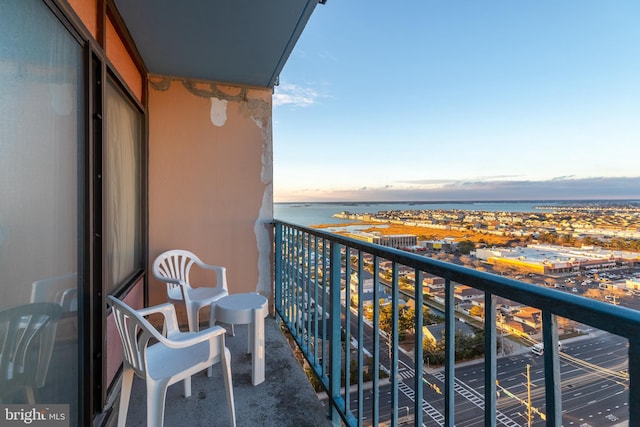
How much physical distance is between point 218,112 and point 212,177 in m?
0.74

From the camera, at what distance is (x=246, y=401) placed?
1835 millimetres

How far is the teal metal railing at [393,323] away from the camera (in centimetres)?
54

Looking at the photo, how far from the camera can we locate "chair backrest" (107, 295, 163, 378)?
123 centimetres

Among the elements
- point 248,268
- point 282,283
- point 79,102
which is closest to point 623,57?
point 282,283

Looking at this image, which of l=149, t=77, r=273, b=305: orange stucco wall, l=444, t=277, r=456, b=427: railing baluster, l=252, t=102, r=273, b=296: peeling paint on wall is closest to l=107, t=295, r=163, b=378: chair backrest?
l=444, t=277, r=456, b=427: railing baluster

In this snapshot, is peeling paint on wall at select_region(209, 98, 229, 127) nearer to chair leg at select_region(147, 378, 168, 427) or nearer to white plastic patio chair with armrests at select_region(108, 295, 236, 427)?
white plastic patio chair with armrests at select_region(108, 295, 236, 427)

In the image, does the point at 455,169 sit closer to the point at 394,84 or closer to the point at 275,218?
the point at 394,84

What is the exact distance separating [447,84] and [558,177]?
3.56m

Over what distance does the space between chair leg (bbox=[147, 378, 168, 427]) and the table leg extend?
74 centimetres

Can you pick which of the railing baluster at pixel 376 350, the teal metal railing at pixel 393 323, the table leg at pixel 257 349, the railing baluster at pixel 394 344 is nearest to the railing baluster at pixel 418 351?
the teal metal railing at pixel 393 323

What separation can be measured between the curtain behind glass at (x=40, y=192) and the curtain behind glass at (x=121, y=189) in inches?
16.2

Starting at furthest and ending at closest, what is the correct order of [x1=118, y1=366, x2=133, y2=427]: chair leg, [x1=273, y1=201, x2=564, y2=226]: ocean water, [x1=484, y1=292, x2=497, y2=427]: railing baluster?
[x1=273, y1=201, x2=564, y2=226]: ocean water < [x1=118, y1=366, x2=133, y2=427]: chair leg < [x1=484, y1=292, x2=497, y2=427]: railing baluster

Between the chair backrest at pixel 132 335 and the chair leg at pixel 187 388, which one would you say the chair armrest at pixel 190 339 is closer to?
the chair backrest at pixel 132 335

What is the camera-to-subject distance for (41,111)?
3.76 ft
